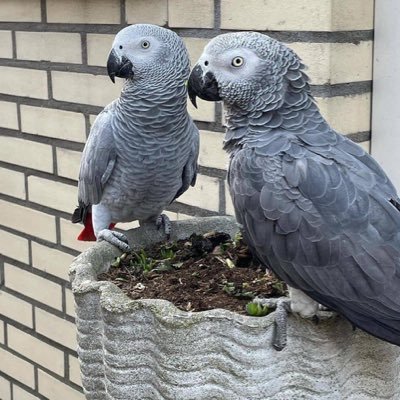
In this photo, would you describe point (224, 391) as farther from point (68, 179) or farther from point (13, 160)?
point (13, 160)

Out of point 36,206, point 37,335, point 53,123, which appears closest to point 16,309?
point 37,335

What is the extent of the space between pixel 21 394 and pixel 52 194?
0.75 metres

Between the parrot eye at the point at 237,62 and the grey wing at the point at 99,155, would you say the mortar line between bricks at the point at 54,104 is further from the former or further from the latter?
the parrot eye at the point at 237,62

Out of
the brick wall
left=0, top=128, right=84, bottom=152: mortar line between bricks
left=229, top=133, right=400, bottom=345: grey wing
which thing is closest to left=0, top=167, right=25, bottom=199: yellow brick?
the brick wall

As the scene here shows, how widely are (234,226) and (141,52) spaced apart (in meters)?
0.34

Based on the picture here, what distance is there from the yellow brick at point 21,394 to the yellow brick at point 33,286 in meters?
0.35

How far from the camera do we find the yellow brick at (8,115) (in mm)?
1902

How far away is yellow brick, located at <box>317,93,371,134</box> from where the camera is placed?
1.23m

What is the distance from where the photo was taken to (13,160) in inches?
76.8

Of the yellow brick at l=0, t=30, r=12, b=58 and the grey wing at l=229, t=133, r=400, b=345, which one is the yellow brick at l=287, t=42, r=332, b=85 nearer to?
the grey wing at l=229, t=133, r=400, b=345

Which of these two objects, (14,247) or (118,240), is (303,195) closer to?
(118,240)

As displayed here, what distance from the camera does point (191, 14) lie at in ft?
4.62

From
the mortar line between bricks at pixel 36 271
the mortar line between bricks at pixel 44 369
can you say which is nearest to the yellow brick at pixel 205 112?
the mortar line between bricks at pixel 36 271

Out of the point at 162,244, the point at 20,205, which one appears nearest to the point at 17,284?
the point at 20,205
